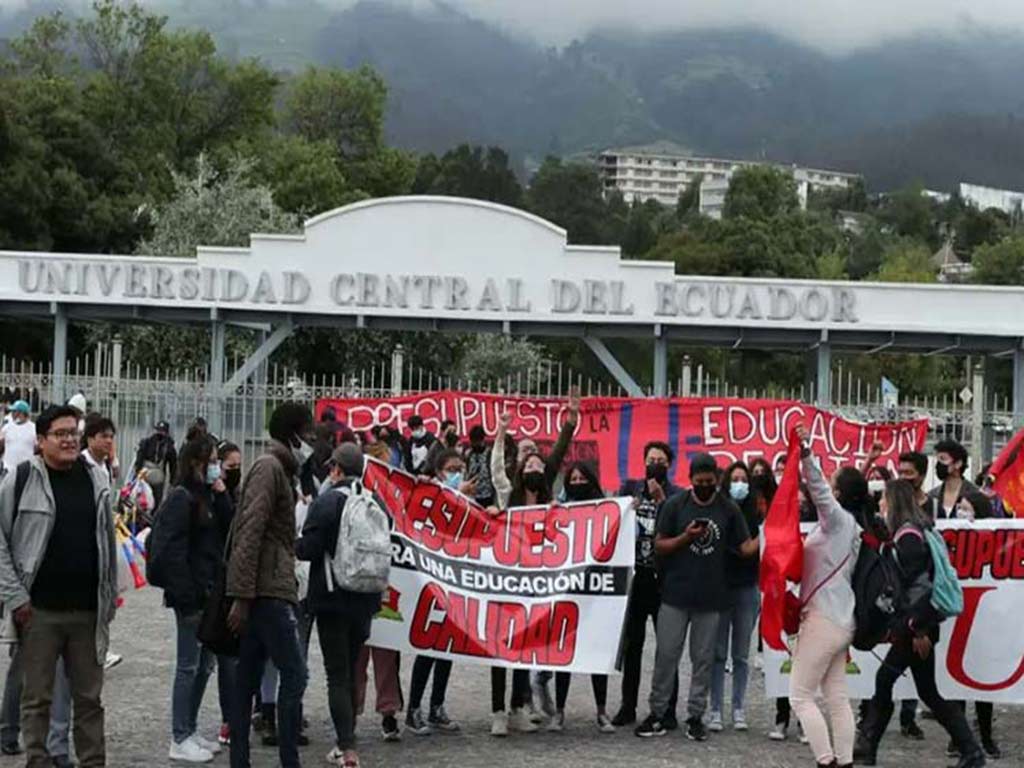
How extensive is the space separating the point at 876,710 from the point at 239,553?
169 inches

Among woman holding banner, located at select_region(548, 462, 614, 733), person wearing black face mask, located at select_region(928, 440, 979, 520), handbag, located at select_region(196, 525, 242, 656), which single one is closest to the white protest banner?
person wearing black face mask, located at select_region(928, 440, 979, 520)

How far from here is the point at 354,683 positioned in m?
10.8

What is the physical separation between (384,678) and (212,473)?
1.90 meters

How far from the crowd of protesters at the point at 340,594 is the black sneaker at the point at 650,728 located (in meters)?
0.02

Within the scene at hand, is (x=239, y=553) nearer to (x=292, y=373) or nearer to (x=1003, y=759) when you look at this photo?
(x=1003, y=759)

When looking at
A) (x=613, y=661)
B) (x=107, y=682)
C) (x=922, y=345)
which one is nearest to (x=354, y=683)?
(x=613, y=661)

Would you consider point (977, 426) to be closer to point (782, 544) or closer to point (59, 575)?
point (782, 544)

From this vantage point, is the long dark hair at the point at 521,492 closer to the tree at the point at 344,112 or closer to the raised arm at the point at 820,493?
the raised arm at the point at 820,493

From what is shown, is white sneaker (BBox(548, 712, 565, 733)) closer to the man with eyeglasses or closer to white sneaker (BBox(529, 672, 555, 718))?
white sneaker (BBox(529, 672, 555, 718))

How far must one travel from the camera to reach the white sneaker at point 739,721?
1232 cm

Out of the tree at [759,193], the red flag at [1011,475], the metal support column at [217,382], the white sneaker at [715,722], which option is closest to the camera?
the white sneaker at [715,722]

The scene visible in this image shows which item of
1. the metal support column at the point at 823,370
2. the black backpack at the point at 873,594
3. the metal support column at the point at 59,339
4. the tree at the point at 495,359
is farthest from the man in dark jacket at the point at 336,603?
the tree at the point at 495,359

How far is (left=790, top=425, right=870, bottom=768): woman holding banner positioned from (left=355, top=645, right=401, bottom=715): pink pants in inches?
106

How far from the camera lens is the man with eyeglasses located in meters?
8.99
